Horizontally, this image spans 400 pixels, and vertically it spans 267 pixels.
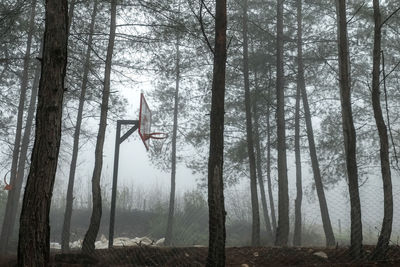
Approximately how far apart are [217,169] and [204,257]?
1812mm

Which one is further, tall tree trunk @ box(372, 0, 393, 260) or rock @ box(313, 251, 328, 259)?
rock @ box(313, 251, 328, 259)

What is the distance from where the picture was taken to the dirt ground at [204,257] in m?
5.32

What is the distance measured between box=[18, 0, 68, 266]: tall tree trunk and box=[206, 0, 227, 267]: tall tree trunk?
69.9 inches

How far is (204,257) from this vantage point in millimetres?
5773

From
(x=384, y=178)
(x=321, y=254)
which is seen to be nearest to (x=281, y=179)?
(x=321, y=254)

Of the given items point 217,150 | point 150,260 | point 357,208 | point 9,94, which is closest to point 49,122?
point 217,150

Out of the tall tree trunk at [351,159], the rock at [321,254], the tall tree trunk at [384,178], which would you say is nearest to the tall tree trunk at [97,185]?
the rock at [321,254]

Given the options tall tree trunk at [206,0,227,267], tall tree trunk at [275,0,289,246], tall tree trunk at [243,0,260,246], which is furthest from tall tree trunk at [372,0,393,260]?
tall tree trunk at [243,0,260,246]

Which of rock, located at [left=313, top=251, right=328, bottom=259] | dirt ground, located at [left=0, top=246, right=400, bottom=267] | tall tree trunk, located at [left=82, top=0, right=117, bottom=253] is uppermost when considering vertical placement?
tall tree trunk, located at [left=82, top=0, right=117, bottom=253]

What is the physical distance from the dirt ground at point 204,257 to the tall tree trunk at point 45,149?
1806mm

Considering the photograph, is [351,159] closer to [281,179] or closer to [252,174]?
[281,179]

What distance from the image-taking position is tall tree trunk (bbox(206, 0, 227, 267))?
4492 millimetres

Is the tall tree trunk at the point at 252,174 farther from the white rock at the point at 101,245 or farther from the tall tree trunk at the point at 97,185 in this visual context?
the white rock at the point at 101,245

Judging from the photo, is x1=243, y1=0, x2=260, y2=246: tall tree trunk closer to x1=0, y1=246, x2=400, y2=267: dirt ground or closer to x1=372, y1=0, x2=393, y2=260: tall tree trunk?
x1=0, y1=246, x2=400, y2=267: dirt ground
